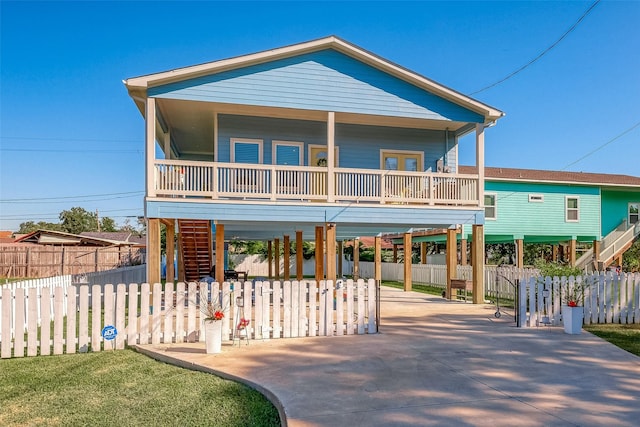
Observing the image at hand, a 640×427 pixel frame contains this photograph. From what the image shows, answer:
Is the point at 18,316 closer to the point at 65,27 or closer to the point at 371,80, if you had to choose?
the point at 371,80

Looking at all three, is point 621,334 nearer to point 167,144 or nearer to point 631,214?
point 167,144

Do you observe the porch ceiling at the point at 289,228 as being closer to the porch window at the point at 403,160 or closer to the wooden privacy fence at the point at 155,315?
the porch window at the point at 403,160

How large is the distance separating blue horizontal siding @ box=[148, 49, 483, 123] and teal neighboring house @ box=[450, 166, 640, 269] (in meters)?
10.7

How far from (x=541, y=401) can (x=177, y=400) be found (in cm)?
406

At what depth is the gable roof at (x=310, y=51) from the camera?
12258 millimetres

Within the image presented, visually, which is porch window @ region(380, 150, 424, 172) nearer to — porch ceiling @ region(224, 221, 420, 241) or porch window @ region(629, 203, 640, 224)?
porch ceiling @ region(224, 221, 420, 241)

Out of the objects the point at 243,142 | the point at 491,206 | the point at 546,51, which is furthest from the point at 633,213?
the point at 243,142

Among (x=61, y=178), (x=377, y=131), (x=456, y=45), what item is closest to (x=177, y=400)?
(x=377, y=131)

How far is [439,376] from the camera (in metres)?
6.01

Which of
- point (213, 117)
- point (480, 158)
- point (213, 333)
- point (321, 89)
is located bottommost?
point (213, 333)

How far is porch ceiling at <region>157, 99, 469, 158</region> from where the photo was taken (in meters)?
13.6

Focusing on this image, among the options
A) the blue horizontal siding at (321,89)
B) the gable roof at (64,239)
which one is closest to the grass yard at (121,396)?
the blue horizontal siding at (321,89)

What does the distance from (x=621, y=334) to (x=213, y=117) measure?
12514 millimetres

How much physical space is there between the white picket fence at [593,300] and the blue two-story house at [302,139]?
406 centimetres
